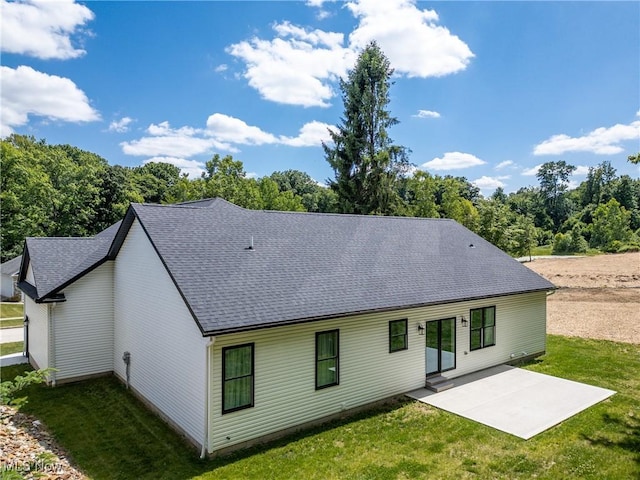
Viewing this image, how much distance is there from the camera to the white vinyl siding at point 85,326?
1195 cm

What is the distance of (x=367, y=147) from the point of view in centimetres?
3309

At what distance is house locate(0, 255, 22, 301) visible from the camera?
29.2 metres

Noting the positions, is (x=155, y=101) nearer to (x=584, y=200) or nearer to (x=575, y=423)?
(x=575, y=423)

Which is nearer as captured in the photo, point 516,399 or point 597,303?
point 516,399

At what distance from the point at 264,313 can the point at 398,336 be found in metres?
4.38

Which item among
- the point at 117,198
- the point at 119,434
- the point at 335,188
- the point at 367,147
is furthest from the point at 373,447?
the point at 117,198

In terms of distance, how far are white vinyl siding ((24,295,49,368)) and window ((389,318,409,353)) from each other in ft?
33.6

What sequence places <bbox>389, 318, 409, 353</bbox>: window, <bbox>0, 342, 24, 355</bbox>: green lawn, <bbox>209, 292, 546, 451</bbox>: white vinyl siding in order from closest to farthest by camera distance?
<bbox>209, 292, 546, 451</bbox>: white vinyl siding
<bbox>389, 318, 409, 353</bbox>: window
<bbox>0, 342, 24, 355</bbox>: green lawn

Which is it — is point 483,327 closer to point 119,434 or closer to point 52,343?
point 119,434

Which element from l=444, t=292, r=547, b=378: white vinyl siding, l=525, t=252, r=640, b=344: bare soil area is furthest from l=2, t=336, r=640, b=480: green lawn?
l=525, t=252, r=640, b=344: bare soil area

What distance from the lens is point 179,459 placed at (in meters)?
7.64

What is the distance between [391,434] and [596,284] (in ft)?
100

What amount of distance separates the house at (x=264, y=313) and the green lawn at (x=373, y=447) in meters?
Answer: 0.50

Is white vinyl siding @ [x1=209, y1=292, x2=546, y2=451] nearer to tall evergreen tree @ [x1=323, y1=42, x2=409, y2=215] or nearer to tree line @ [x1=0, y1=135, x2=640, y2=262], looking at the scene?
tall evergreen tree @ [x1=323, y1=42, x2=409, y2=215]
